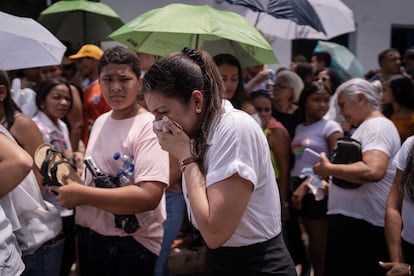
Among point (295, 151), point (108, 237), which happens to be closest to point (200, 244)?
point (295, 151)

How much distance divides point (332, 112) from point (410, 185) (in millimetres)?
3066

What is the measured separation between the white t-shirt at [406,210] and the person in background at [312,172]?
1.58 meters

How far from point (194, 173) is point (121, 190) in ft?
2.95

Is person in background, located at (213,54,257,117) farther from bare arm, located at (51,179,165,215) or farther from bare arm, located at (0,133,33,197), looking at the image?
bare arm, located at (0,133,33,197)

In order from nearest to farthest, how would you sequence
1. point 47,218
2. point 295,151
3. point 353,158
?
point 47,218
point 353,158
point 295,151

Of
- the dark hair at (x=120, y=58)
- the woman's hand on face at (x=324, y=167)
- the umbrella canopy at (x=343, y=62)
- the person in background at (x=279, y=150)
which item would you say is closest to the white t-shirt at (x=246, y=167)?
the dark hair at (x=120, y=58)

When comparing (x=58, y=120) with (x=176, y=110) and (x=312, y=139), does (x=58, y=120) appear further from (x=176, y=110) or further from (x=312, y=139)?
(x=176, y=110)

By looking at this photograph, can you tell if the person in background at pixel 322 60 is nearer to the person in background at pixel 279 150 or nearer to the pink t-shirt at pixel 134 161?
the person in background at pixel 279 150

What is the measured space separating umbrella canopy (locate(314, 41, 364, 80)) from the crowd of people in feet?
8.32

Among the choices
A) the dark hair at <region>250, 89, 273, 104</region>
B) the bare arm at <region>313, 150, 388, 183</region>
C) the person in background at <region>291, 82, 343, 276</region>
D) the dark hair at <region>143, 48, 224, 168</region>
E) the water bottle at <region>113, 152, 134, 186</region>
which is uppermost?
the dark hair at <region>143, 48, 224, 168</region>

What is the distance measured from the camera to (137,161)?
277cm

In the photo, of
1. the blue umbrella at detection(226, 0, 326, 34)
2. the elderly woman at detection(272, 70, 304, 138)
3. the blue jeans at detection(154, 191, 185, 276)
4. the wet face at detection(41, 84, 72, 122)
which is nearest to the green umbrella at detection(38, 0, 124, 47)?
the wet face at detection(41, 84, 72, 122)

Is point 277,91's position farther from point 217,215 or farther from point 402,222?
point 217,215

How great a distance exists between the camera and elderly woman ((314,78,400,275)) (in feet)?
11.3
